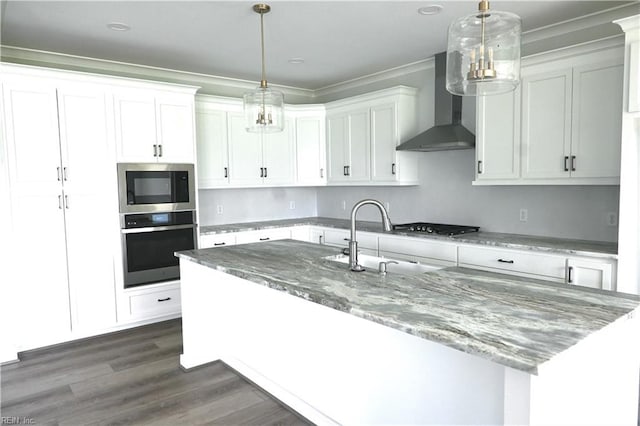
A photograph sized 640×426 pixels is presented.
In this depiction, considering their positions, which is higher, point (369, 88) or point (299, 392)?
point (369, 88)

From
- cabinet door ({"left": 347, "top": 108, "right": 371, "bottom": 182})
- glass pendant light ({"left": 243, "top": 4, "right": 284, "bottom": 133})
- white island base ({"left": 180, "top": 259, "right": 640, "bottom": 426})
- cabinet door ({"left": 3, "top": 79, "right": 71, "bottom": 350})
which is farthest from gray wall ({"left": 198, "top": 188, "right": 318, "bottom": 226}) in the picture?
Result: glass pendant light ({"left": 243, "top": 4, "right": 284, "bottom": 133})

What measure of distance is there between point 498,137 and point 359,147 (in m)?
1.72

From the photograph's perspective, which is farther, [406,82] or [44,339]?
[406,82]

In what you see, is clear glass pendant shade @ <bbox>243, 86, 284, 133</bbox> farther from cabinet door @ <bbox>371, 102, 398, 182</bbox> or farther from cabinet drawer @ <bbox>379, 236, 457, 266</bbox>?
cabinet door @ <bbox>371, 102, 398, 182</bbox>

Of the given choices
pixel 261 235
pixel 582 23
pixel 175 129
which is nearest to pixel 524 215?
pixel 582 23

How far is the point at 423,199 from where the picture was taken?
15.9 ft

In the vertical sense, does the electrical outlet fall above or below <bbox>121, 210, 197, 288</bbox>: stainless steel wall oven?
above

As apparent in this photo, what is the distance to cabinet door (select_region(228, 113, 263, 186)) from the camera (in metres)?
5.05

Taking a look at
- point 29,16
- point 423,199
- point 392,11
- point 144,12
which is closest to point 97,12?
point 144,12

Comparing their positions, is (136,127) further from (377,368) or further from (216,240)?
(377,368)

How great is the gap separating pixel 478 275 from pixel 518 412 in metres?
1.04

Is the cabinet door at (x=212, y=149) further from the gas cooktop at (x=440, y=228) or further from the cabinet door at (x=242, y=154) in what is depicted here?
the gas cooktop at (x=440, y=228)

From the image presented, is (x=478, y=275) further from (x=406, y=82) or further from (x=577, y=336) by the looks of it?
(x=406, y=82)

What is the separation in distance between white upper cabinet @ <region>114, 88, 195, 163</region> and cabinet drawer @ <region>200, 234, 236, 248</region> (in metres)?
0.83
